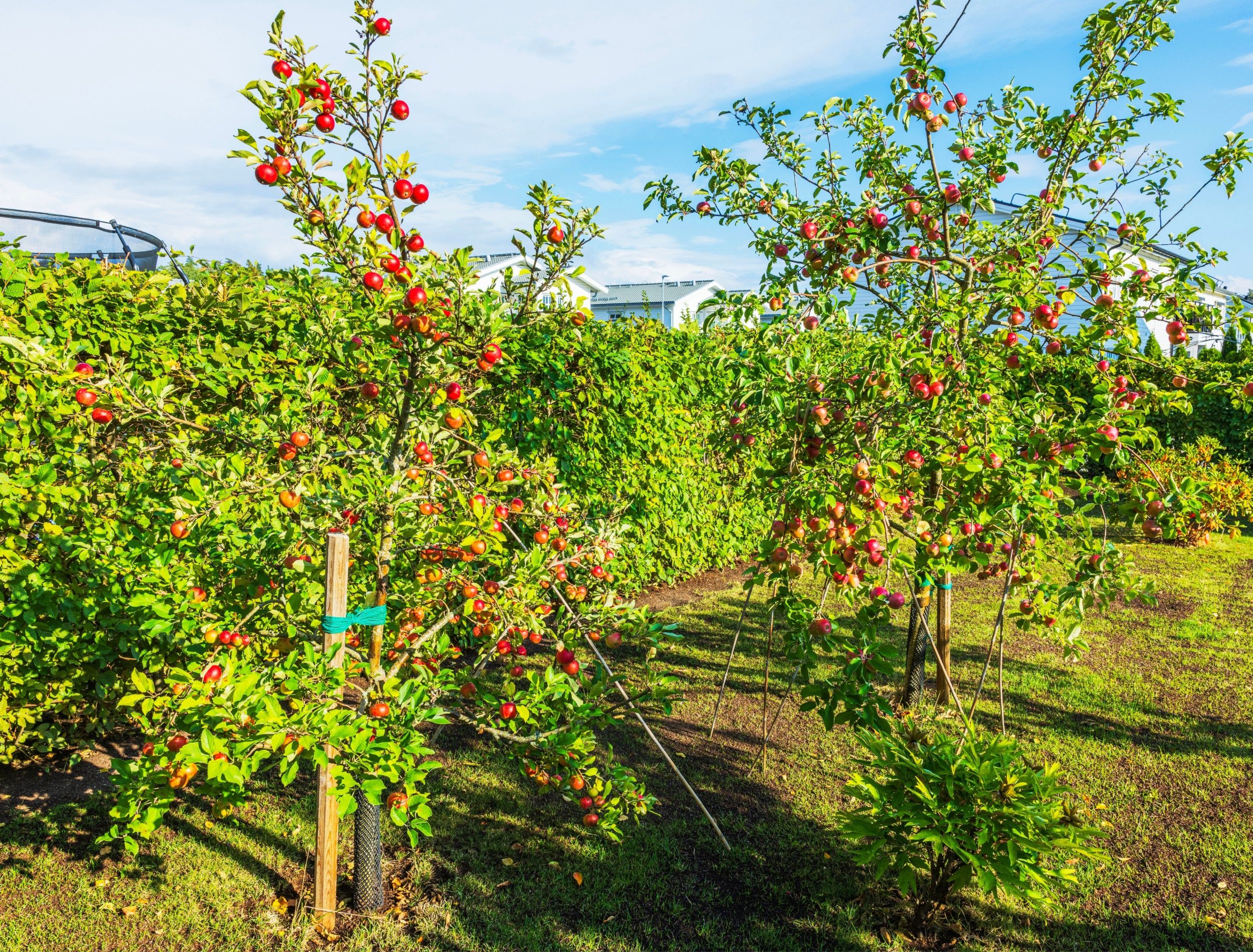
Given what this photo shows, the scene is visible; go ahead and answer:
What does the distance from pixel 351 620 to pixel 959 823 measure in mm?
2436

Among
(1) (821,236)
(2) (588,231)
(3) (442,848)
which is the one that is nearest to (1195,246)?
(1) (821,236)

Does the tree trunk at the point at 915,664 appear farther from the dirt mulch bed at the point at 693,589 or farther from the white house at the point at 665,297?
the white house at the point at 665,297

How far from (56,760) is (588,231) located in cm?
420

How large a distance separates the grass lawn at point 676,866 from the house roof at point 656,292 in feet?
126

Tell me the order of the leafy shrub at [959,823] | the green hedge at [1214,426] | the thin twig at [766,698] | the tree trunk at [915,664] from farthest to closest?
the green hedge at [1214,426] → the tree trunk at [915,664] → the thin twig at [766,698] → the leafy shrub at [959,823]

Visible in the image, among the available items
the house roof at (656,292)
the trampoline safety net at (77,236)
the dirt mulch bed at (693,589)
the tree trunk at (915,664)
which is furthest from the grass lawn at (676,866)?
the house roof at (656,292)

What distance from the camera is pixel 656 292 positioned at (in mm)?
44156

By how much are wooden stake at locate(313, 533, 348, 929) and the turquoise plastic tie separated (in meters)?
0.02

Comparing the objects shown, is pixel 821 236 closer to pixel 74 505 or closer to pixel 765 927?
pixel 765 927

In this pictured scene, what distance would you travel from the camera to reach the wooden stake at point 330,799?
2.82m

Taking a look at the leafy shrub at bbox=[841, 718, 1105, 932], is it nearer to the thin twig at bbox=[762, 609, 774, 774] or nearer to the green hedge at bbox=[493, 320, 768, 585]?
the thin twig at bbox=[762, 609, 774, 774]

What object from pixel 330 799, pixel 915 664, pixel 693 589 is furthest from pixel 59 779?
pixel 693 589

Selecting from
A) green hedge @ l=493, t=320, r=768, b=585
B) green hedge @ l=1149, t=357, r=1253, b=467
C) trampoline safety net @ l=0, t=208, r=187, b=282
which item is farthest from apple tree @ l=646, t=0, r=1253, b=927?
green hedge @ l=1149, t=357, r=1253, b=467

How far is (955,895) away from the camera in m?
3.45
